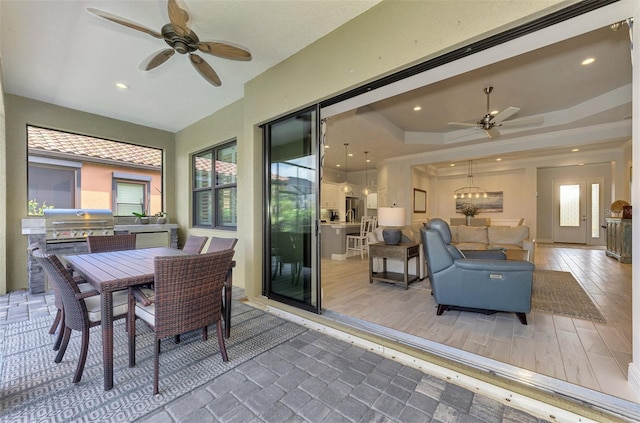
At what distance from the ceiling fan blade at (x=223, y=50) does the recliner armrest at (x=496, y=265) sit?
2974mm

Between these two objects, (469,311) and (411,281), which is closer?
(469,311)

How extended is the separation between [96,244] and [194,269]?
248 cm

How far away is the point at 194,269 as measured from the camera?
1729 millimetres

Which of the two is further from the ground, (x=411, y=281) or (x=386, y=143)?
(x=386, y=143)

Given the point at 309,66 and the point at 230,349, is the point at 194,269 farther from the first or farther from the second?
the point at 309,66

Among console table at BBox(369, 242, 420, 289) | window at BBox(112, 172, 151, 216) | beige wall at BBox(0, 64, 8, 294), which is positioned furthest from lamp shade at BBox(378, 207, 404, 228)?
window at BBox(112, 172, 151, 216)

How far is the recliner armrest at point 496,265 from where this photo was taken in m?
2.44

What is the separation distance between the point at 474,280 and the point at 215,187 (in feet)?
14.2

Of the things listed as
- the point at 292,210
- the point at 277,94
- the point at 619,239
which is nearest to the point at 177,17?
the point at 277,94

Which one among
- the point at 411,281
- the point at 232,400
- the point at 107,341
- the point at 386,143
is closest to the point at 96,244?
the point at 107,341

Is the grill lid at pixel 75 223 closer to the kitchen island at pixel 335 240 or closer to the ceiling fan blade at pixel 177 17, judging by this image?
the ceiling fan blade at pixel 177 17

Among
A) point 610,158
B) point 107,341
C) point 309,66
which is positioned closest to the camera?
point 107,341

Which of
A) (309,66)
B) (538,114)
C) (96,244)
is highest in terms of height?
(538,114)

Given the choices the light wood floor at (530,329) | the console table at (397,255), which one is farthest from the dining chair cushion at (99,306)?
the console table at (397,255)
